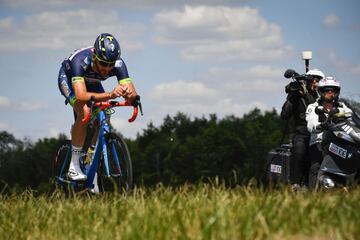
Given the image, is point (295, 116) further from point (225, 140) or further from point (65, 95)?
point (225, 140)

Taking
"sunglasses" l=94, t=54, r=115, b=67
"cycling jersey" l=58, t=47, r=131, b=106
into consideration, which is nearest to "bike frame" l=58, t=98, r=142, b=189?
"cycling jersey" l=58, t=47, r=131, b=106

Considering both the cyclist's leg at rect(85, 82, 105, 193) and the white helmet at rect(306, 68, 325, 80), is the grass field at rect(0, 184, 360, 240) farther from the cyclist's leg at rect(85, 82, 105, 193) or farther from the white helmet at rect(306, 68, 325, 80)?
the white helmet at rect(306, 68, 325, 80)

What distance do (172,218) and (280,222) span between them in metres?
0.93

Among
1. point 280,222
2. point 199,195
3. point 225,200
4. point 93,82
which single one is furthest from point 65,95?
point 280,222

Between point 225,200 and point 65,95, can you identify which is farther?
point 65,95

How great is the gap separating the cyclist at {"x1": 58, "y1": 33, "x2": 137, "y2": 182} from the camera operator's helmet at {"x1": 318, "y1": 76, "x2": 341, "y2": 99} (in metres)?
3.24

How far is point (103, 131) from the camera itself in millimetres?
10414

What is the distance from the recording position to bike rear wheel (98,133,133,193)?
10.0 m

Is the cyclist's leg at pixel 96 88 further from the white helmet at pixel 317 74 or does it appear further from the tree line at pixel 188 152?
the tree line at pixel 188 152

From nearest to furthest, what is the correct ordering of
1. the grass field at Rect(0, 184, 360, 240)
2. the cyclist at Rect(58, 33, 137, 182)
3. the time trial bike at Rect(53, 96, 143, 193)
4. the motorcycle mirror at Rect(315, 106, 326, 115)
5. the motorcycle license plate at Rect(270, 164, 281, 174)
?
1. the grass field at Rect(0, 184, 360, 240)
2. the cyclist at Rect(58, 33, 137, 182)
3. the time trial bike at Rect(53, 96, 143, 193)
4. the motorcycle mirror at Rect(315, 106, 326, 115)
5. the motorcycle license plate at Rect(270, 164, 281, 174)

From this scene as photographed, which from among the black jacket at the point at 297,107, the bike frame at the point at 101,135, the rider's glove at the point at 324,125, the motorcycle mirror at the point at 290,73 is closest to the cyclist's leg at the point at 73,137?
the bike frame at the point at 101,135

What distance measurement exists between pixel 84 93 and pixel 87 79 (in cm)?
48

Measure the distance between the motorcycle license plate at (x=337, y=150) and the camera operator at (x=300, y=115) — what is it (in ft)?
5.37

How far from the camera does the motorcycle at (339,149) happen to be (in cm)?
1076
